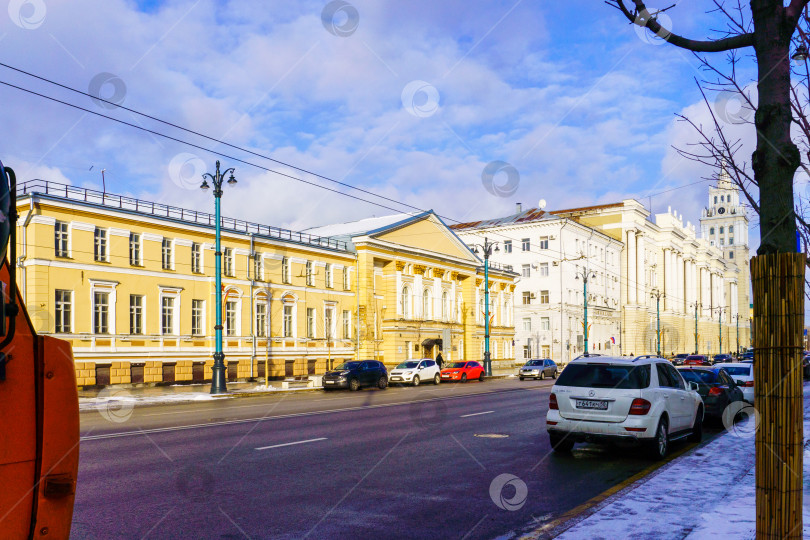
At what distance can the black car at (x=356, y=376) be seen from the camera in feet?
114

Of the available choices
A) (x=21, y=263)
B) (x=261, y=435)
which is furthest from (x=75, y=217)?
(x=261, y=435)

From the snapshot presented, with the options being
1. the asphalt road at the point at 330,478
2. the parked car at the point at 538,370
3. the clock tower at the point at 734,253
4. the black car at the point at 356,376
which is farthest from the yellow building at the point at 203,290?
the clock tower at the point at 734,253

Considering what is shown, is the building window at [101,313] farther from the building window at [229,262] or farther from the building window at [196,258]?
the building window at [229,262]

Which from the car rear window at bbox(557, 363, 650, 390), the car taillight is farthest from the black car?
the car taillight

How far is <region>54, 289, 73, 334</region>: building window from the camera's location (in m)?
33.1

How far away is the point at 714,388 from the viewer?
659 inches

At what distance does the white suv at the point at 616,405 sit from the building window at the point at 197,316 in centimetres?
3128

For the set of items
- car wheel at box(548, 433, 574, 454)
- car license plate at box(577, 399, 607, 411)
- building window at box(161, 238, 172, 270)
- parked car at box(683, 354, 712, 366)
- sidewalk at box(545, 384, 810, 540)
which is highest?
building window at box(161, 238, 172, 270)

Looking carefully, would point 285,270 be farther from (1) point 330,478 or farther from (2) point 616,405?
(1) point 330,478

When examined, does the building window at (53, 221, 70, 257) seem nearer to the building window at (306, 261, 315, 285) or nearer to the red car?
the building window at (306, 261, 315, 285)

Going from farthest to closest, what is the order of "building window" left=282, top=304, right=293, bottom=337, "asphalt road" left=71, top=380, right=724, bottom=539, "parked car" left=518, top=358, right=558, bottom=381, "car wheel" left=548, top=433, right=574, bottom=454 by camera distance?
"parked car" left=518, top=358, right=558, bottom=381 < "building window" left=282, top=304, right=293, bottom=337 < "car wheel" left=548, top=433, right=574, bottom=454 < "asphalt road" left=71, top=380, right=724, bottom=539

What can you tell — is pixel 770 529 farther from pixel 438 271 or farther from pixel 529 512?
pixel 438 271

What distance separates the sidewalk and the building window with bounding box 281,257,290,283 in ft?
125

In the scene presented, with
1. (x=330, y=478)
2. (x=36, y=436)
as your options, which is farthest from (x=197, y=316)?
(x=36, y=436)
